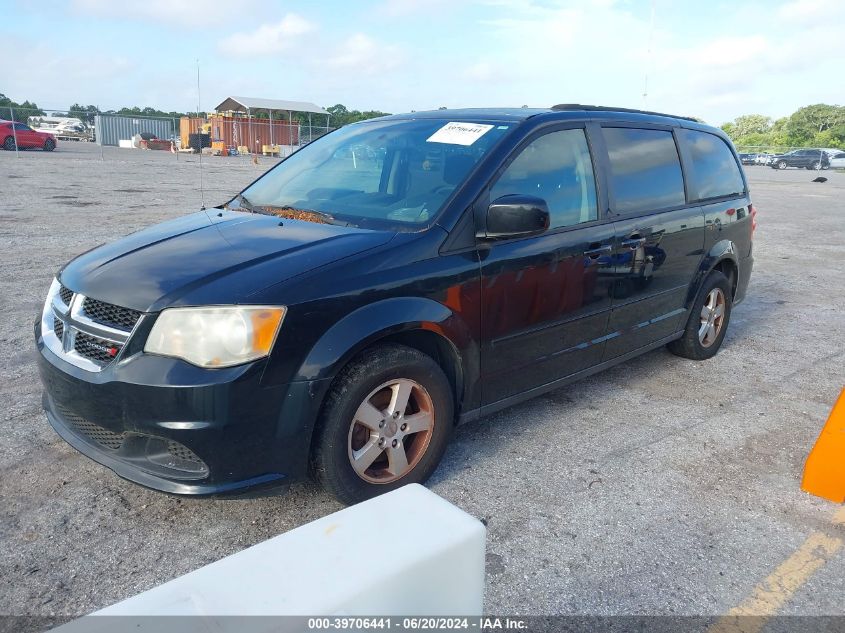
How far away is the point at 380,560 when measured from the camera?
1.21 meters

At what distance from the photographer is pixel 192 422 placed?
2492 millimetres

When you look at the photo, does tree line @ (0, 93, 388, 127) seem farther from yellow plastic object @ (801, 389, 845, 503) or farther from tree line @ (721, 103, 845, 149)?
tree line @ (721, 103, 845, 149)

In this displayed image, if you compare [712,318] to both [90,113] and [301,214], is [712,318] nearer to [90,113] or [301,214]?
[301,214]

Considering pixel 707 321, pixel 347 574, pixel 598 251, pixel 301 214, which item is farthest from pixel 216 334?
pixel 707 321

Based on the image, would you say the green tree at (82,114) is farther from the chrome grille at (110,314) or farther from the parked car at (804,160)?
the parked car at (804,160)

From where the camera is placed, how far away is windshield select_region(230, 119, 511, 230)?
3.35m

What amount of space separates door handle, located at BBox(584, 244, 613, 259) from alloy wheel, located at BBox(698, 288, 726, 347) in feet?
5.20

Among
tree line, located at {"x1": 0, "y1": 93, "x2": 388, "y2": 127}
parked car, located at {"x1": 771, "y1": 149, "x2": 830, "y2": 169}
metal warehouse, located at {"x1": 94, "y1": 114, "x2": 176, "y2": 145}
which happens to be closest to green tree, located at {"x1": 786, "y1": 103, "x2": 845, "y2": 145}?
parked car, located at {"x1": 771, "y1": 149, "x2": 830, "y2": 169}

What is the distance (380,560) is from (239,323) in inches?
59.5

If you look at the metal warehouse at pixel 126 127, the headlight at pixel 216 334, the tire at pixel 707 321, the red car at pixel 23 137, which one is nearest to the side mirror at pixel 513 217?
the headlight at pixel 216 334

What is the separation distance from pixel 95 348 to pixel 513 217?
1.87 meters

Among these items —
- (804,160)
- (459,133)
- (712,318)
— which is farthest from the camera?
(804,160)

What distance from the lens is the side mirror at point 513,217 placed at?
315 centimetres

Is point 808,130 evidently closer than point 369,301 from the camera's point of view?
No
